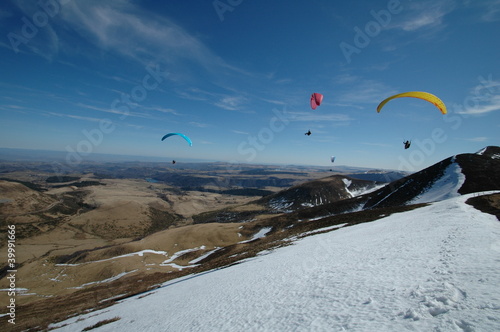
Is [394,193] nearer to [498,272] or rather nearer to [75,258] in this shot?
[498,272]

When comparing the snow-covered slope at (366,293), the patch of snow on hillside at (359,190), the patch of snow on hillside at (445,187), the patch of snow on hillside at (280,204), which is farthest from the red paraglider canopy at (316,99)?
the patch of snow on hillside at (359,190)

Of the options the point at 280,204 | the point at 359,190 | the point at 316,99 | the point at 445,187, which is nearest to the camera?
the point at 316,99


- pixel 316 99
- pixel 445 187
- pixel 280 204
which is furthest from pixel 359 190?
pixel 316 99

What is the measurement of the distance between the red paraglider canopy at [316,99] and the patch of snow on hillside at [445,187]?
131 feet

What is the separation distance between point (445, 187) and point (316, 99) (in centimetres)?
4959

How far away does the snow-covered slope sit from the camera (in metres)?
7.28

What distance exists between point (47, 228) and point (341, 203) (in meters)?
→ 149

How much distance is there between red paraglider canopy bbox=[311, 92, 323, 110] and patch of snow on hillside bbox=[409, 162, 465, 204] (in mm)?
39980

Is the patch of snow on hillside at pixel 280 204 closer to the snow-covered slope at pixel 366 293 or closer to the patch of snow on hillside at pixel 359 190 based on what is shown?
the patch of snow on hillside at pixel 359 190

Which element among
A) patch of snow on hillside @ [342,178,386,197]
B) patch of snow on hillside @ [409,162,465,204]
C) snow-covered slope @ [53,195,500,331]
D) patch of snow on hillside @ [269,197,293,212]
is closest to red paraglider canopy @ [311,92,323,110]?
snow-covered slope @ [53,195,500,331]

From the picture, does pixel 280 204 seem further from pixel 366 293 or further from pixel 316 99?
pixel 366 293

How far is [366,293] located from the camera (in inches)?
379

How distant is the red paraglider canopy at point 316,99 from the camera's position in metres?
34.5

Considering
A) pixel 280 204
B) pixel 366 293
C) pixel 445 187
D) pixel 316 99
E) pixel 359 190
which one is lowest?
pixel 280 204
